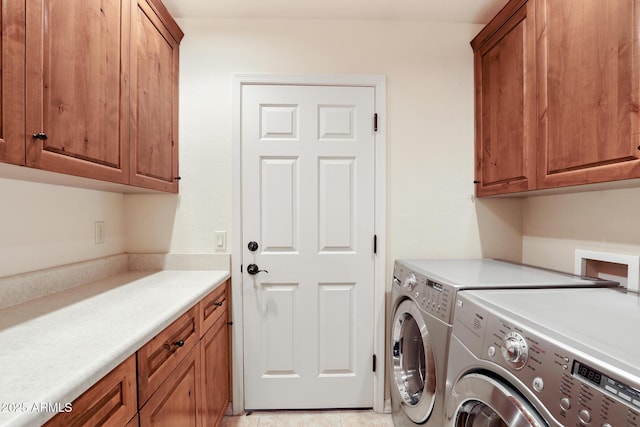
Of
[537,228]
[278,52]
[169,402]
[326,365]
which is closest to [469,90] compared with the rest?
[537,228]

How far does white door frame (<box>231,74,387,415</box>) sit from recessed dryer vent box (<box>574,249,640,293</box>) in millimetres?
1004

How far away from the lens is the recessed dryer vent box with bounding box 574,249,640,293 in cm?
125

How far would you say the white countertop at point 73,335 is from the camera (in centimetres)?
56

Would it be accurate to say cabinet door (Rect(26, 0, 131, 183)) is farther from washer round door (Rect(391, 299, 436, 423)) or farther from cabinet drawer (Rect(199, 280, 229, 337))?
washer round door (Rect(391, 299, 436, 423))

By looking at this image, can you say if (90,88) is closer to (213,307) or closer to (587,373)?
(213,307)

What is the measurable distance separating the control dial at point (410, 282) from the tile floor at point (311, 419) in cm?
92

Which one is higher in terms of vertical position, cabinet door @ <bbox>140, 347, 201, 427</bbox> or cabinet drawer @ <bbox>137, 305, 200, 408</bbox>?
cabinet drawer @ <bbox>137, 305, 200, 408</bbox>

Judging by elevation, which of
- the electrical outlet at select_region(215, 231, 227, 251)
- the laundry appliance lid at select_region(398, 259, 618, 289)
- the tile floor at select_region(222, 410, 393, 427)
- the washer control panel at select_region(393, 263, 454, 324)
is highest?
the electrical outlet at select_region(215, 231, 227, 251)

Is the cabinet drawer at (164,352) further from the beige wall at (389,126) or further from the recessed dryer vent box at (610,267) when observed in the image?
the recessed dryer vent box at (610,267)

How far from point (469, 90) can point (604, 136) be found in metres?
0.98

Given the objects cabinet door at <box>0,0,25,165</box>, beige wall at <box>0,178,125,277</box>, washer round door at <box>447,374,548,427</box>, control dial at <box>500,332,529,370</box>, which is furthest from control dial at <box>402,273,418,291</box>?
beige wall at <box>0,178,125,277</box>

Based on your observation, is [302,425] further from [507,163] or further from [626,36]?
[626,36]

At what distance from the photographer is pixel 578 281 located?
1286 millimetres

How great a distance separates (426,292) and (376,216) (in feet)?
2.18
